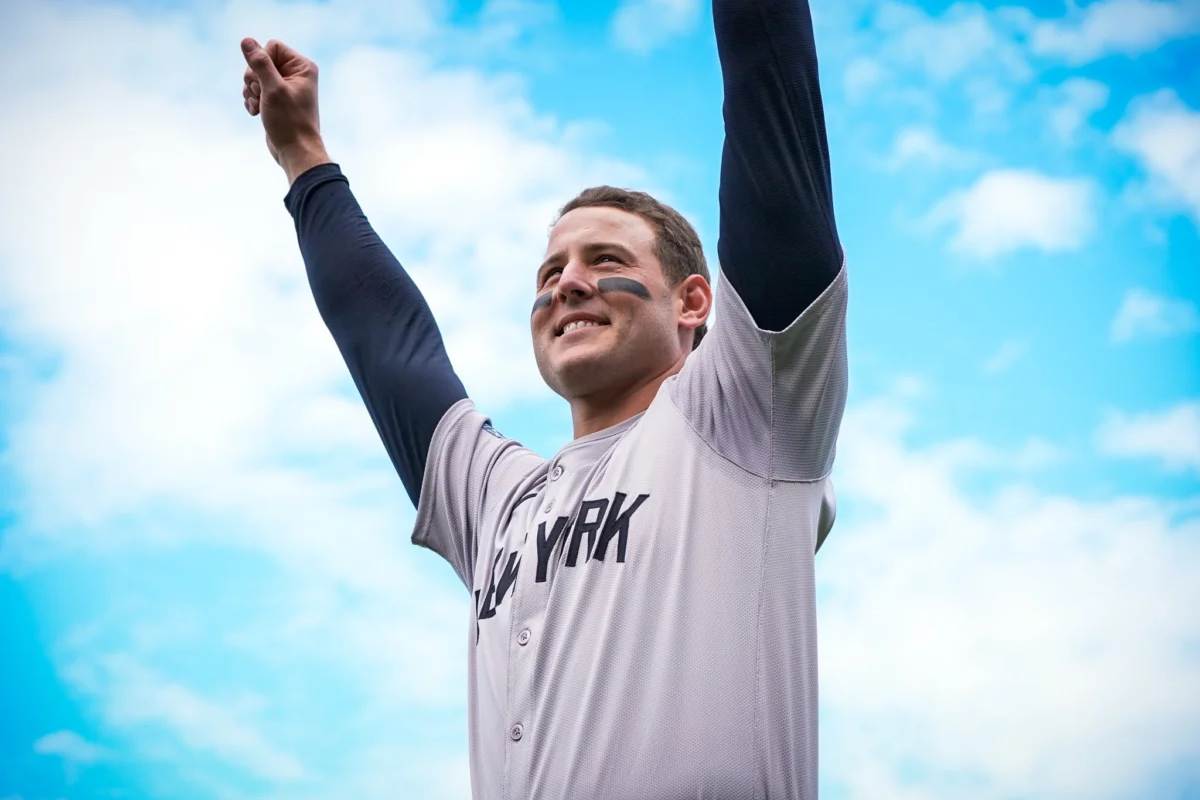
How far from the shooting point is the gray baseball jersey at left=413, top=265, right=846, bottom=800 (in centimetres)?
296

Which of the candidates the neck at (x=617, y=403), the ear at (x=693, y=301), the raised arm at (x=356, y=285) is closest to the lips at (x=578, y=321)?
the neck at (x=617, y=403)

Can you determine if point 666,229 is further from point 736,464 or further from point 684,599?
point 684,599

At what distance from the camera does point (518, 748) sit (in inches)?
126

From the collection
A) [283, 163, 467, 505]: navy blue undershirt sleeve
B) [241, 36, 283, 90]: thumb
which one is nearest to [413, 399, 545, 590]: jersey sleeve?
[283, 163, 467, 505]: navy blue undershirt sleeve

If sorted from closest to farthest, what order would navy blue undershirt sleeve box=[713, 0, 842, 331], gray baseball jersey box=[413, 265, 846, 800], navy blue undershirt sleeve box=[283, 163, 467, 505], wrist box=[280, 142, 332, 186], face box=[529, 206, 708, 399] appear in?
1. gray baseball jersey box=[413, 265, 846, 800]
2. navy blue undershirt sleeve box=[713, 0, 842, 331]
3. face box=[529, 206, 708, 399]
4. navy blue undershirt sleeve box=[283, 163, 467, 505]
5. wrist box=[280, 142, 332, 186]

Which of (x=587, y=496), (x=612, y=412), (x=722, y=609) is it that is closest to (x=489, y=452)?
(x=612, y=412)

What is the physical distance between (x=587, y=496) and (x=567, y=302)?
80 cm

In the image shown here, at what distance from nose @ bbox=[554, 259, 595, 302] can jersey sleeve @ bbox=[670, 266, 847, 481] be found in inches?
29.3

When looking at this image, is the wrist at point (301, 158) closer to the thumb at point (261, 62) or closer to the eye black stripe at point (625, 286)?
the thumb at point (261, 62)

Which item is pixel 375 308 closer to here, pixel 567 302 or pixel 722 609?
pixel 567 302

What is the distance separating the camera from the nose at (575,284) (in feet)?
13.3

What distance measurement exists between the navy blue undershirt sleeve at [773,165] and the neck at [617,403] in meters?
0.78

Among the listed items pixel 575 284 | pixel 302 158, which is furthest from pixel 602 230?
pixel 302 158

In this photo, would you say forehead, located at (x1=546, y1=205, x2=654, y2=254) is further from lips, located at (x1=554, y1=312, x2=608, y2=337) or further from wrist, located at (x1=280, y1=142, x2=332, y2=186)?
wrist, located at (x1=280, y1=142, x2=332, y2=186)
